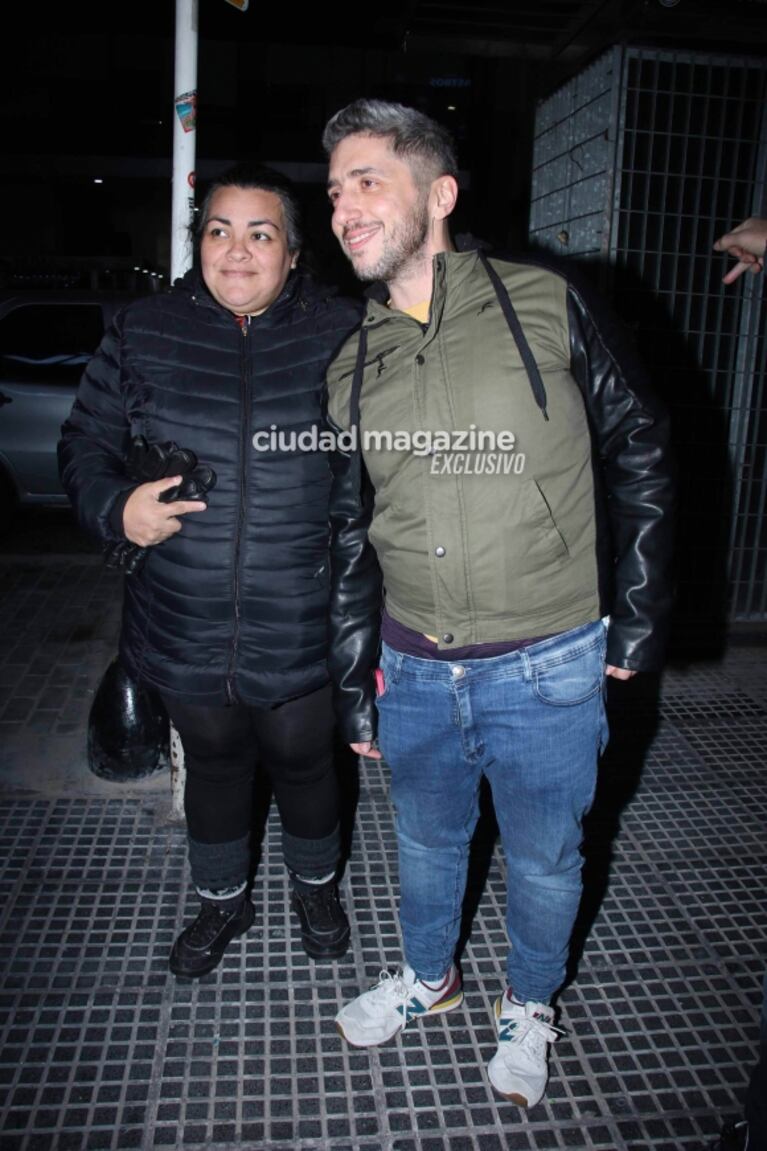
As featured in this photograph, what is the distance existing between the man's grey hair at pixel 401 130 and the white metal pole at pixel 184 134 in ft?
3.72

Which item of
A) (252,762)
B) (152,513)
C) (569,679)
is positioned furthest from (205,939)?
(569,679)

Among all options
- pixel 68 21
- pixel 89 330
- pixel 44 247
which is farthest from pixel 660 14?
pixel 44 247

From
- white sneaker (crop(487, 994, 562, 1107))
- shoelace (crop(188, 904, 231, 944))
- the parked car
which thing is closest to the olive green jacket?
white sneaker (crop(487, 994, 562, 1107))

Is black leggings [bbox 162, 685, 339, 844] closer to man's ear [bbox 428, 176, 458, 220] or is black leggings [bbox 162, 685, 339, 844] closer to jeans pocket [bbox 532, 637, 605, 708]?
jeans pocket [bbox 532, 637, 605, 708]

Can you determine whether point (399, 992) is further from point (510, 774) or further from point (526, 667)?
point (526, 667)

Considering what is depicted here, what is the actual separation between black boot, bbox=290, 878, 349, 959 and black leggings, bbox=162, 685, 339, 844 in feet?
0.67

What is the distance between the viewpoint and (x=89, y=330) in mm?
7500

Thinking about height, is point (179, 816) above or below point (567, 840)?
below

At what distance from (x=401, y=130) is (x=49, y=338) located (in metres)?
6.20

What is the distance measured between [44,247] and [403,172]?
23.3m

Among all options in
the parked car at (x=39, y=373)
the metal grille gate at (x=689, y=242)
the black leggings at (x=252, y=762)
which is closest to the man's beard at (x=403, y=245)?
the black leggings at (x=252, y=762)

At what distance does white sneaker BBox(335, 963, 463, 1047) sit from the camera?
2.44 metres

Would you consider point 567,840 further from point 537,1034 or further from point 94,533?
point 94,533

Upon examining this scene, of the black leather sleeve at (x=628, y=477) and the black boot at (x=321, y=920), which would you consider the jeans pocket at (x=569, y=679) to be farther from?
the black boot at (x=321, y=920)
